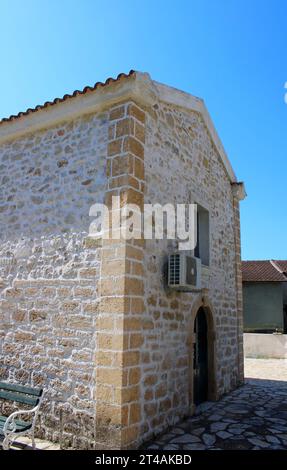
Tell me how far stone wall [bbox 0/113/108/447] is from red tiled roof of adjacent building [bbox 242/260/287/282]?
50.1ft

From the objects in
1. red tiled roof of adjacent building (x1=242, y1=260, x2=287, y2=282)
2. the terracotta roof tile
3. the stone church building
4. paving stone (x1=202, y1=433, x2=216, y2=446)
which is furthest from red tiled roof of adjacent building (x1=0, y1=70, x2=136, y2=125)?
the terracotta roof tile

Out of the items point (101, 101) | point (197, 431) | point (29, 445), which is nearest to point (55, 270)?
point (29, 445)

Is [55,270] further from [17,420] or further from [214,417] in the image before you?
[214,417]

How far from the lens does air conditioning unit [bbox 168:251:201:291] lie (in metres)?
5.24

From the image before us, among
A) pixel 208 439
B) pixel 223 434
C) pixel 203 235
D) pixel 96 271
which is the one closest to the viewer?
pixel 96 271

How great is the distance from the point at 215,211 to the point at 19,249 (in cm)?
416

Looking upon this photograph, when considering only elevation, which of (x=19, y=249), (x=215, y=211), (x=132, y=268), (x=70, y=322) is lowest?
(x=70, y=322)

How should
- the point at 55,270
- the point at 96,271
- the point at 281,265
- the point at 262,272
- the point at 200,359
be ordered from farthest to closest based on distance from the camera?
the point at 281,265
the point at 262,272
the point at 200,359
the point at 55,270
the point at 96,271

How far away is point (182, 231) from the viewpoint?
618 centimetres

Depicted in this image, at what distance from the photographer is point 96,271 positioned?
480cm

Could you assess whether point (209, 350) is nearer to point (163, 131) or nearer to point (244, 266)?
point (163, 131)

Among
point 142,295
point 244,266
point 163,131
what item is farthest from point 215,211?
point 244,266

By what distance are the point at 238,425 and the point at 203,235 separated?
11.2 feet
